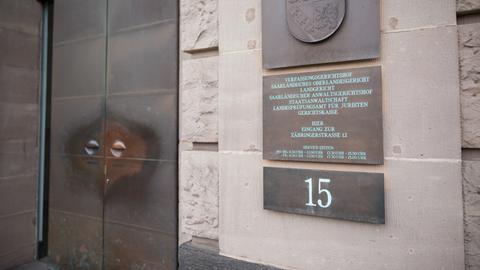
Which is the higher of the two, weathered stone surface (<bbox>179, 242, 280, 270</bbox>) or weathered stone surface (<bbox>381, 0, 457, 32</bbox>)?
weathered stone surface (<bbox>381, 0, 457, 32</bbox>)

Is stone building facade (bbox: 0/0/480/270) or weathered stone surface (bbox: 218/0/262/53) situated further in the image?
weathered stone surface (bbox: 218/0/262/53)

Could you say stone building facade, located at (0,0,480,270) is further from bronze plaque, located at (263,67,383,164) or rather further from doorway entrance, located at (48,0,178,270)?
doorway entrance, located at (48,0,178,270)

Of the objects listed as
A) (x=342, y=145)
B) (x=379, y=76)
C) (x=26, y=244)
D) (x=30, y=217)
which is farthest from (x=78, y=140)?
(x=379, y=76)

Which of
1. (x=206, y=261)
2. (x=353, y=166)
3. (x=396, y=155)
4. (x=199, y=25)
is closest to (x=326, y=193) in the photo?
(x=353, y=166)

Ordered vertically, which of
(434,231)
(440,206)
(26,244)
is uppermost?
(440,206)

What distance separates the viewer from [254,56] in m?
2.46

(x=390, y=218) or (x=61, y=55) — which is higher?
(x=61, y=55)

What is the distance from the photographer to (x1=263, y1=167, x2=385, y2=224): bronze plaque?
202 cm

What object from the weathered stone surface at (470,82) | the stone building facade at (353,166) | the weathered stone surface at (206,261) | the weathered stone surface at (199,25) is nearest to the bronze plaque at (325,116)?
the stone building facade at (353,166)

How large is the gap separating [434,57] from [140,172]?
2.87 metres

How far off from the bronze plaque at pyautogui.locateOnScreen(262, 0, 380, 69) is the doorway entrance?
3.95ft

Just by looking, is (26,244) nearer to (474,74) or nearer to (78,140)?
(78,140)

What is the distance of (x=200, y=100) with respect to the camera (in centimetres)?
268

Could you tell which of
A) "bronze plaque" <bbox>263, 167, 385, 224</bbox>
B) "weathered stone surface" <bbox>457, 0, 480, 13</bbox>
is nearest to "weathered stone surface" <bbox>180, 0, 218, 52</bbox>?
"bronze plaque" <bbox>263, 167, 385, 224</bbox>
